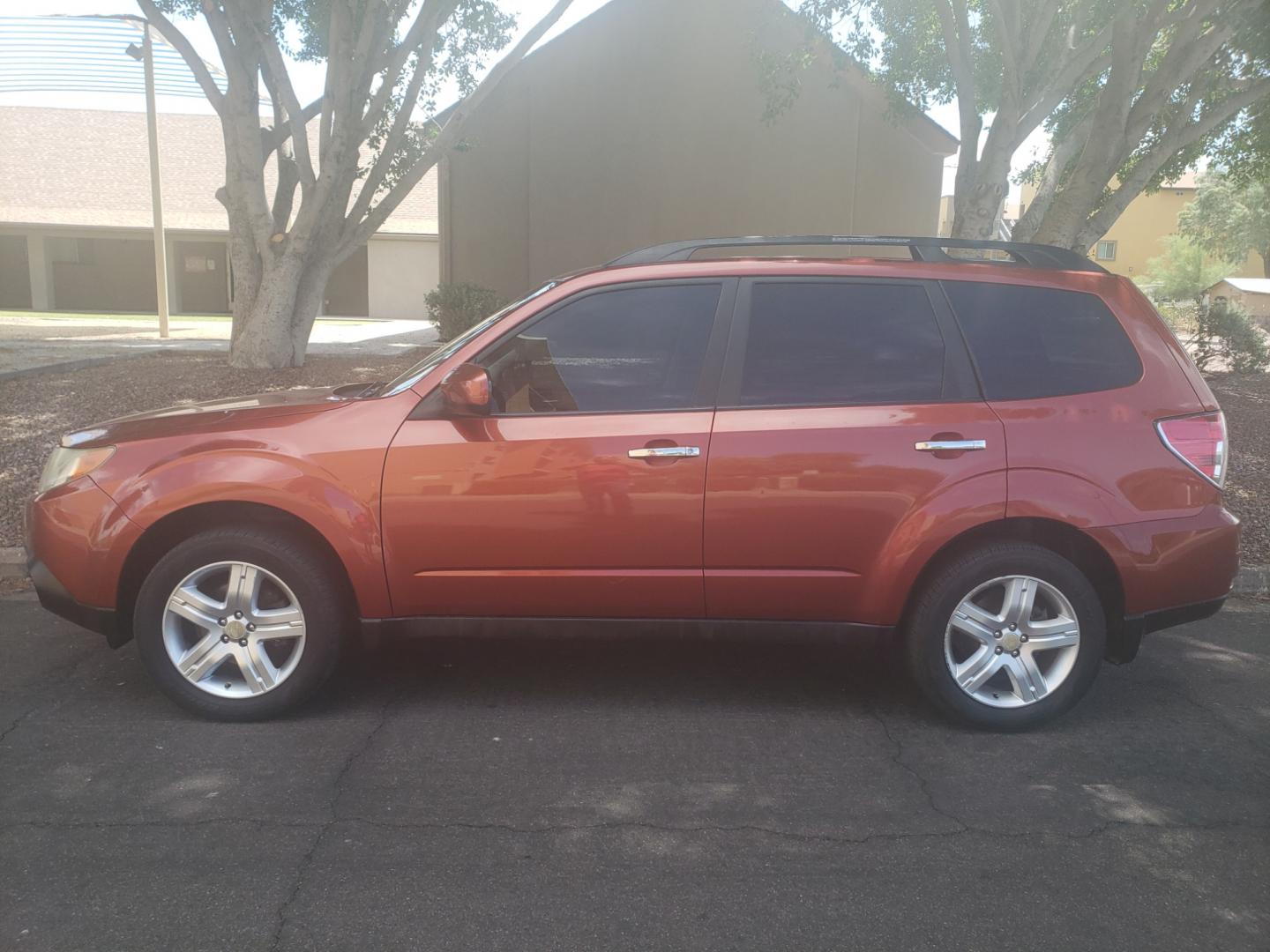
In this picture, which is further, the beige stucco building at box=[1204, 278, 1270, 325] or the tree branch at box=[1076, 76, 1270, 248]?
the beige stucco building at box=[1204, 278, 1270, 325]

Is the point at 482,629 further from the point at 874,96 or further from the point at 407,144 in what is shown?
the point at 874,96

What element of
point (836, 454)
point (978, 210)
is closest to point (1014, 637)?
point (836, 454)

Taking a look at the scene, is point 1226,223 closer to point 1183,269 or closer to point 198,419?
point 1183,269

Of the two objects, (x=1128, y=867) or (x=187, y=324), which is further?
(x=187, y=324)

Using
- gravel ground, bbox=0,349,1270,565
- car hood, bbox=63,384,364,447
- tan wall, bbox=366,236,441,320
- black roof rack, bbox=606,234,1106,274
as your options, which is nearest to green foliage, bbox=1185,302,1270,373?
gravel ground, bbox=0,349,1270,565

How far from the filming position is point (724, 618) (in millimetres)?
4301

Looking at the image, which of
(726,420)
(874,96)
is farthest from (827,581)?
(874,96)

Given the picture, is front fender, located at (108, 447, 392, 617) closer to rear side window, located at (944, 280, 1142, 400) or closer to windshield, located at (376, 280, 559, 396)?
windshield, located at (376, 280, 559, 396)

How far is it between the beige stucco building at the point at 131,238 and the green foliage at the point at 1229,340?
21.0 m

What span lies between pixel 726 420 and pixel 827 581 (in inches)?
29.8

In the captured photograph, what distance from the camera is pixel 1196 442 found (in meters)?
4.23

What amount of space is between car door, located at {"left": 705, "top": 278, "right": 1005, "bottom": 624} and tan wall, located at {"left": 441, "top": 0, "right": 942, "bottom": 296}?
14666 millimetres

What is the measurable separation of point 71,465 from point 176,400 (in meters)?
7.16

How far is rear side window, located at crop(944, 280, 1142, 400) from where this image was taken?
4.29 m
